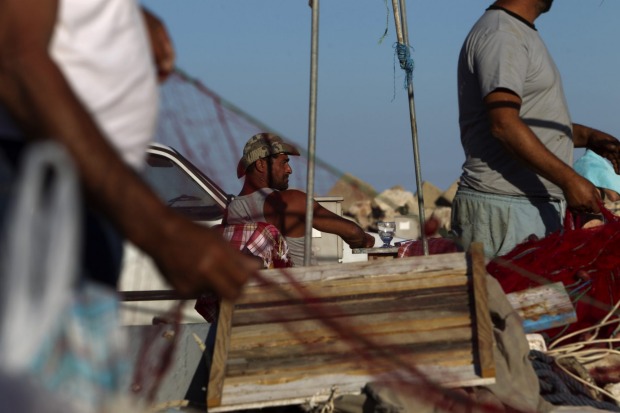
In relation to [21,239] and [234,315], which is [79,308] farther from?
[234,315]

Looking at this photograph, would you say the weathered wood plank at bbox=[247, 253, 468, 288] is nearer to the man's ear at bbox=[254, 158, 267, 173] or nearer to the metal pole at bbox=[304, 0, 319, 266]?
the metal pole at bbox=[304, 0, 319, 266]

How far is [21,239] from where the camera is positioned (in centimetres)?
129

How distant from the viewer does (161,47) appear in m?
2.04

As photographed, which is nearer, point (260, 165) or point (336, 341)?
point (336, 341)

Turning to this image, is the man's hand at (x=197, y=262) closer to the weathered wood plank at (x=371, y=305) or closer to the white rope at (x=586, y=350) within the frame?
the weathered wood plank at (x=371, y=305)

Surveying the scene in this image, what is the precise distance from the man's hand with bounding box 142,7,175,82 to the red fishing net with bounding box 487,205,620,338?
256 cm

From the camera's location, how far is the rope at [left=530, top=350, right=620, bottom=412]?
366cm

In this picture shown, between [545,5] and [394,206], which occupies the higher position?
[394,206]

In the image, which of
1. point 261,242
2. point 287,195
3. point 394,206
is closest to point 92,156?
point 261,242

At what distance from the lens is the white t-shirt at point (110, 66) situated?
66.5 inches

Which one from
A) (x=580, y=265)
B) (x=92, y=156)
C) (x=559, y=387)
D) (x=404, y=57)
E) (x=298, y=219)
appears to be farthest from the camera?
(x=298, y=219)

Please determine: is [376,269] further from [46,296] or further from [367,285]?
[46,296]

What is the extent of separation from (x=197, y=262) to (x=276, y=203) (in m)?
5.01

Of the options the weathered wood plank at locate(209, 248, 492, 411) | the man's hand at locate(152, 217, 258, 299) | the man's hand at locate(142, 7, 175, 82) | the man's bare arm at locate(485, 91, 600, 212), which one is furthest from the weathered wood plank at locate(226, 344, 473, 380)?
the man's hand at locate(152, 217, 258, 299)
